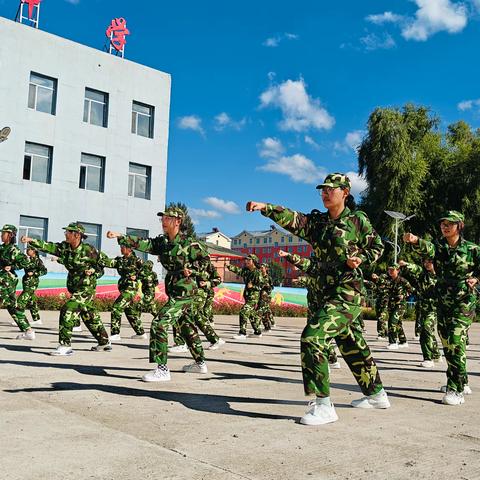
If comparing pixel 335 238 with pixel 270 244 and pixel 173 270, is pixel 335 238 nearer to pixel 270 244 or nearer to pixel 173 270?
pixel 173 270

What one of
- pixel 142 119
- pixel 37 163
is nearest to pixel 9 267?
pixel 37 163

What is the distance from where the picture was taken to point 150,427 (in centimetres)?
488

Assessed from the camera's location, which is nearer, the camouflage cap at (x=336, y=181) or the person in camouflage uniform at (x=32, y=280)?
the camouflage cap at (x=336, y=181)

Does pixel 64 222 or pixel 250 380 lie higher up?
pixel 64 222

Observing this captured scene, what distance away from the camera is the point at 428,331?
991 centimetres

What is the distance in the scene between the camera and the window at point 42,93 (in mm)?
27141

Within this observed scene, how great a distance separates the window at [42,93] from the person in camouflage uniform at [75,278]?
19.5 metres

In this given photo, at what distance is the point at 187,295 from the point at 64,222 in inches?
859

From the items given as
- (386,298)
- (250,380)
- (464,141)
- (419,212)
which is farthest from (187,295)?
(464,141)

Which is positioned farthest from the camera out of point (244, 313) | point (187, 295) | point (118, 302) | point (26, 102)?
point (26, 102)

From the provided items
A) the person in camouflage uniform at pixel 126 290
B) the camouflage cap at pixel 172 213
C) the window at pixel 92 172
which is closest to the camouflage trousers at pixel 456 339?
the camouflage cap at pixel 172 213

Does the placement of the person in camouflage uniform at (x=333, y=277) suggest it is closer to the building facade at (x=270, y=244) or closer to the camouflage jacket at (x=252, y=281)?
the camouflage jacket at (x=252, y=281)

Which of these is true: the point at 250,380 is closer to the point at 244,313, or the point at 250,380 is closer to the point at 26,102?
the point at 244,313

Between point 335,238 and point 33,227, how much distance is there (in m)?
24.1
